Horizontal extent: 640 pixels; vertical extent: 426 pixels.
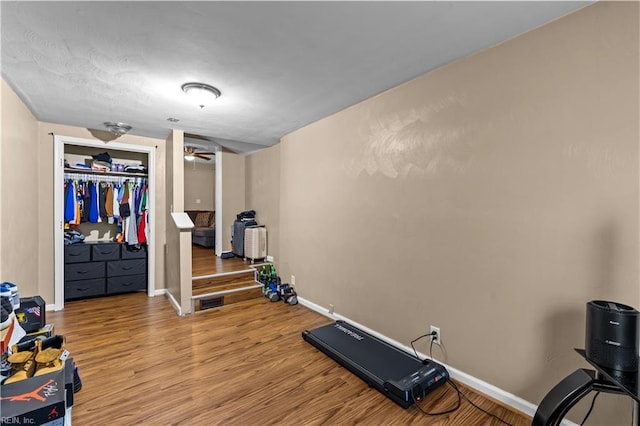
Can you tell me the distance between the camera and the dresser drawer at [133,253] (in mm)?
4230

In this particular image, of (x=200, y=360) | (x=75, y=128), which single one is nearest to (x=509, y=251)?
(x=200, y=360)

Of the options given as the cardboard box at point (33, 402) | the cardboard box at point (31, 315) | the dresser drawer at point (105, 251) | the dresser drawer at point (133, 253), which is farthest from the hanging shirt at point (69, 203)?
the cardboard box at point (33, 402)

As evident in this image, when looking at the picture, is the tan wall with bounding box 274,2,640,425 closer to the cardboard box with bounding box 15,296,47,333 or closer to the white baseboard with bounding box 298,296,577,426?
the white baseboard with bounding box 298,296,577,426

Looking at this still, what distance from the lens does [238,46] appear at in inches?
73.9

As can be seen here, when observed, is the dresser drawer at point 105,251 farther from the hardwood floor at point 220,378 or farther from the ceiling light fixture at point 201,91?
the ceiling light fixture at point 201,91

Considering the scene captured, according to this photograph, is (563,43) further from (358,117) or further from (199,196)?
(199,196)

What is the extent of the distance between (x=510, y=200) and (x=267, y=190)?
149 inches

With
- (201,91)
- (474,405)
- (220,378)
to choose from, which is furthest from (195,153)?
(474,405)

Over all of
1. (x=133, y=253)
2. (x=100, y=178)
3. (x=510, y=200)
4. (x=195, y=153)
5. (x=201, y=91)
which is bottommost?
(x=133, y=253)

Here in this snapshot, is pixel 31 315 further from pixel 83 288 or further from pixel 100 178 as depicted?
pixel 100 178

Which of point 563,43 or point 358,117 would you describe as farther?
point 358,117

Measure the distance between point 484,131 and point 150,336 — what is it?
360 cm

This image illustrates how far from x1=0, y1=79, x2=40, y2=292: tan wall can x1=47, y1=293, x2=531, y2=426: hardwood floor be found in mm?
762

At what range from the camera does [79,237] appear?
13.3ft
